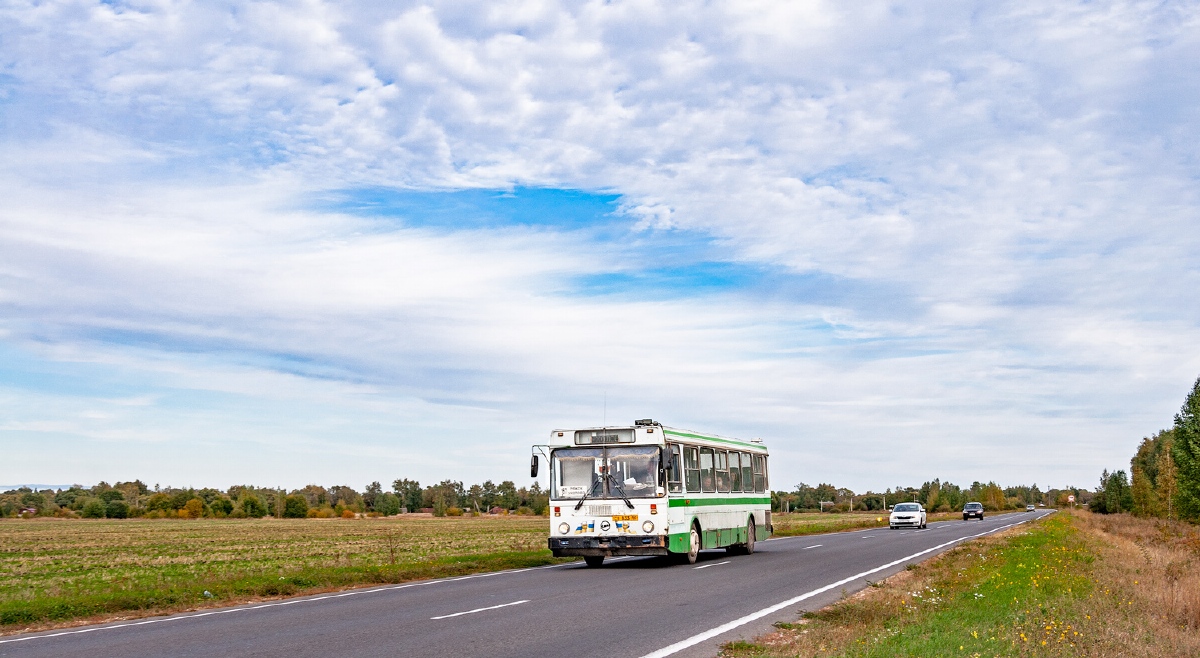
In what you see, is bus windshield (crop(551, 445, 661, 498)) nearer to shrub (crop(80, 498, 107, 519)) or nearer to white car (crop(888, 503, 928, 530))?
white car (crop(888, 503, 928, 530))

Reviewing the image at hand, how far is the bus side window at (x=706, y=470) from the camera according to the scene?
84.4 feet

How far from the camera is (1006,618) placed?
38.0ft

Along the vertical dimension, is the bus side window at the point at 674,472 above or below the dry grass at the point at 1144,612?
above

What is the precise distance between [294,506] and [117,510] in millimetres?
25350

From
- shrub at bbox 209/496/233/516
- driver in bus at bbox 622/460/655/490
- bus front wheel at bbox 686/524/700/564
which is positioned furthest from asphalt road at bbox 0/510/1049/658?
shrub at bbox 209/496/233/516

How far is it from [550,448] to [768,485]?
10485 mm

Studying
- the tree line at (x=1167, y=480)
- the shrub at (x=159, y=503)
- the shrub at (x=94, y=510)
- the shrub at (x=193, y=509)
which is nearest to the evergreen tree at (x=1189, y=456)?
the tree line at (x=1167, y=480)

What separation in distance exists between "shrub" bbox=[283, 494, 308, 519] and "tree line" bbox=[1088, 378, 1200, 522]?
117900mm

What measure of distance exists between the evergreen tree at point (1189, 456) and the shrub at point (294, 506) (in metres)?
127

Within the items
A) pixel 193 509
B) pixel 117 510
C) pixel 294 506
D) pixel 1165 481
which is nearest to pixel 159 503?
pixel 193 509

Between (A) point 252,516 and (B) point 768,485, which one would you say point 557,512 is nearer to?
(B) point 768,485

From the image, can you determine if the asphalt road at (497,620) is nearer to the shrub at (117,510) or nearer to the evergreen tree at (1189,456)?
the evergreen tree at (1189,456)

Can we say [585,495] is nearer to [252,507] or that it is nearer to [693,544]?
[693,544]

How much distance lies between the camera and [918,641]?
1008cm
